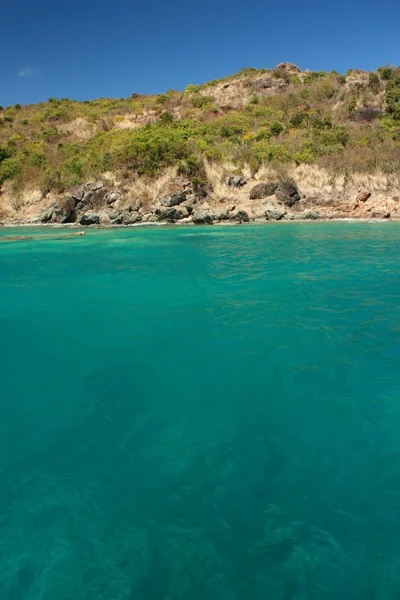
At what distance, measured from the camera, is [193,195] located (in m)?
29.5

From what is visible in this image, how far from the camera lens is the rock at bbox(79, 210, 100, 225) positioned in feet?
92.0

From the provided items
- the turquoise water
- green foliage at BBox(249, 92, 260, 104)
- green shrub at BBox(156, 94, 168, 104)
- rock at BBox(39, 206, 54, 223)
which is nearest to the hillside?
rock at BBox(39, 206, 54, 223)

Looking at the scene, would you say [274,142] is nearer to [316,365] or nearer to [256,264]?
[256,264]

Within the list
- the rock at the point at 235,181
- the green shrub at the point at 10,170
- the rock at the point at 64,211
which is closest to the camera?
the rock at the point at 64,211

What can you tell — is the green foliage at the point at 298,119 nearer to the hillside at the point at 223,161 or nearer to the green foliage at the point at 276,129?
the hillside at the point at 223,161

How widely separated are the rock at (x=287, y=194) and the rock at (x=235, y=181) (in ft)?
10.00

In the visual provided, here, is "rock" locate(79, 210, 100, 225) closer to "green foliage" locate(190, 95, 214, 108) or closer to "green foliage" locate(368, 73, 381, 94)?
"green foliage" locate(190, 95, 214, 108)

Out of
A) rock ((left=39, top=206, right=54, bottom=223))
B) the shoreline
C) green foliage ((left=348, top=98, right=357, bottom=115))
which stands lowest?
the shoreline

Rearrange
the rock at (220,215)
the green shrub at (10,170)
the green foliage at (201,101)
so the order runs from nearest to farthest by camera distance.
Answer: the rock at (220,215), the green shrub at (10,170), the green foliage at (201,101)

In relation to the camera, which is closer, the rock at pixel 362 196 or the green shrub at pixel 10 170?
the rock at pixel 362 196

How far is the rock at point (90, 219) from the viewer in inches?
1104

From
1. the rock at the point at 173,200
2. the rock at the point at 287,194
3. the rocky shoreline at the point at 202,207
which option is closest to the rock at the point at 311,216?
the rocky shoreline at the point at 202,207

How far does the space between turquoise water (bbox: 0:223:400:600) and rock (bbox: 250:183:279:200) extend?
20771 mm

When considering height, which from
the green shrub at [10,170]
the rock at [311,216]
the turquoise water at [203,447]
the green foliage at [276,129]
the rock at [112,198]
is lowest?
the turquoise water at [203,447]
